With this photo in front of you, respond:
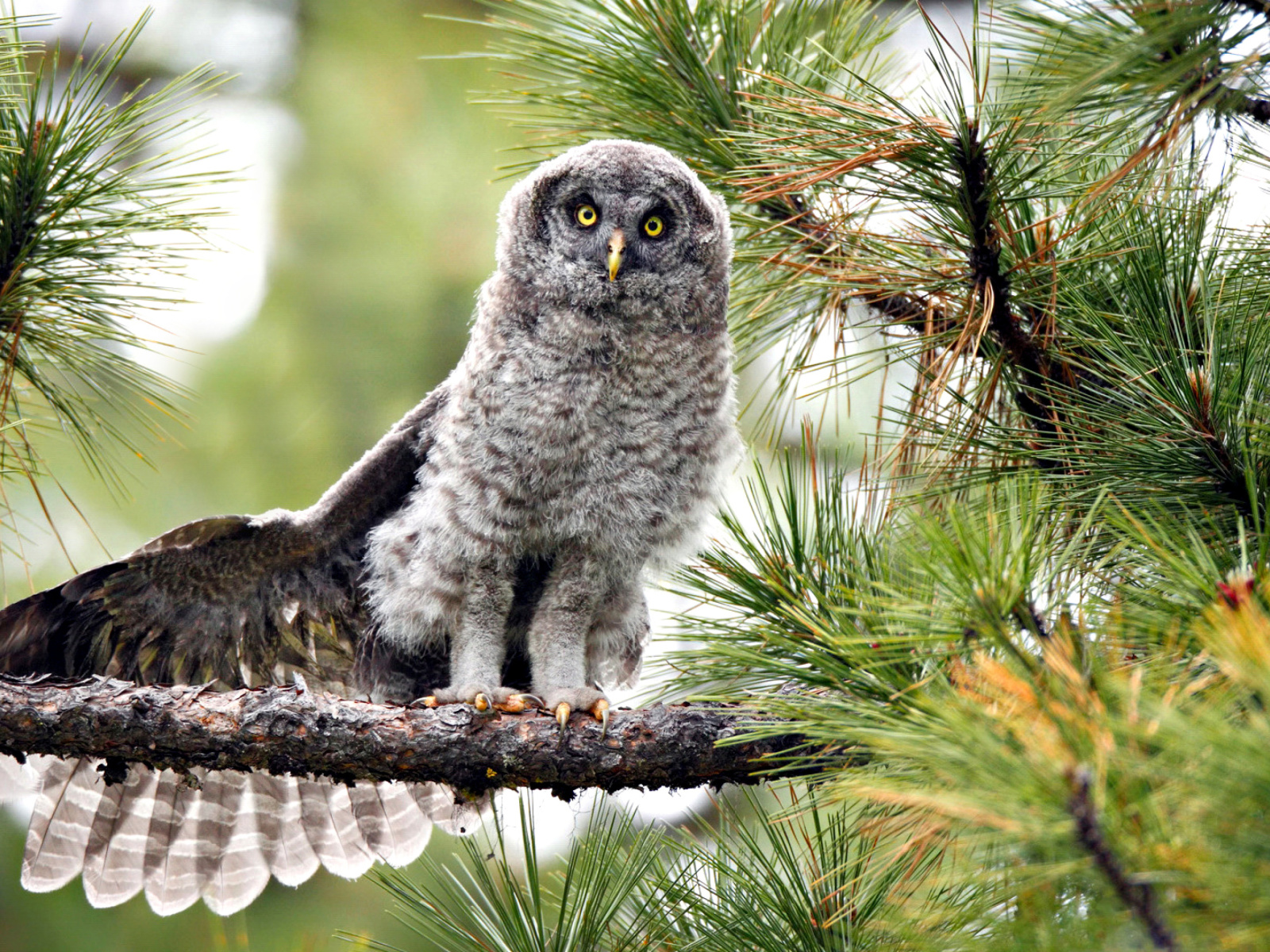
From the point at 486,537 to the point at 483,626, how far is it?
268 millimetres

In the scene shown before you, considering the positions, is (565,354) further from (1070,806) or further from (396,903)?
(1070,806)

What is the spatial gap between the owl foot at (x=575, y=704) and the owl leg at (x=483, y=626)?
1.18ft

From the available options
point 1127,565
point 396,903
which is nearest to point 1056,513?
point 1127,565

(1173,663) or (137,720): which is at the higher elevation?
(1173,663)

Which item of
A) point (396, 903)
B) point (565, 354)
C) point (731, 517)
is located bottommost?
point (396, 903)

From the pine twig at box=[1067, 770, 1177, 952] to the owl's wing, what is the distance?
239 centimetres

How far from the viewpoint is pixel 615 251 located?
2939 millimetres

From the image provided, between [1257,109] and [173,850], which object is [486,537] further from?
[1257,109]

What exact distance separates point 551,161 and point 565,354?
2.08 ft

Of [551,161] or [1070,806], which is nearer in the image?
[1070,806]

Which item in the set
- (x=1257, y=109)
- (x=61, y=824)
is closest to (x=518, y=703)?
(x=61, y=824)

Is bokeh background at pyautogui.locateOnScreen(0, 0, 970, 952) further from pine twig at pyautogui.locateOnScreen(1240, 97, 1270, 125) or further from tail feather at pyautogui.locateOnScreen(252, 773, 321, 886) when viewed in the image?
pine twig at pyautogui.locateOnScreen(1240, 97, 1270, 125)

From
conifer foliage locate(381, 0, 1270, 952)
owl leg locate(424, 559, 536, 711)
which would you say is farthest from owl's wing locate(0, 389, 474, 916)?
conifer foliage locate(381, 0, 1270, 952)

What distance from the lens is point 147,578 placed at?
2928 mm
